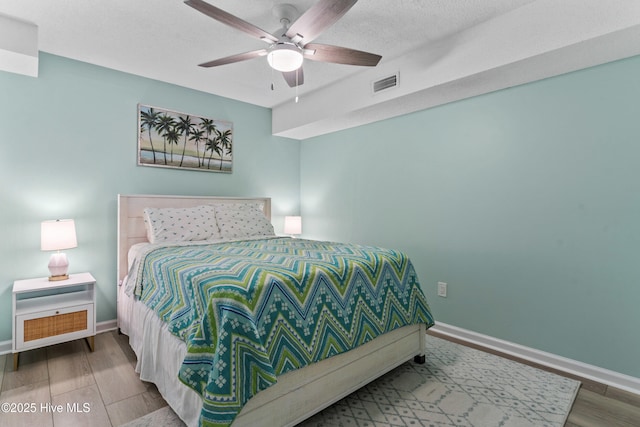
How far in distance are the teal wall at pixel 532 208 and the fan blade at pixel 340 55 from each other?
1.22 meters

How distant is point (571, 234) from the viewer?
2.31 metres

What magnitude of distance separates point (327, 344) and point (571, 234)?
76.6 inches

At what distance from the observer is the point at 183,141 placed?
3496 mm

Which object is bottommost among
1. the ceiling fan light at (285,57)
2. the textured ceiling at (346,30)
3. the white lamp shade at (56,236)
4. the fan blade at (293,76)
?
the white lamp shade at (56,236)

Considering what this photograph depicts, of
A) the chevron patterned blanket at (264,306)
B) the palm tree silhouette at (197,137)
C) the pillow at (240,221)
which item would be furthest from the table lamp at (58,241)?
the palm tree silhouette at (197,137)

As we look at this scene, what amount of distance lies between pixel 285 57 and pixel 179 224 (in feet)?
5.98

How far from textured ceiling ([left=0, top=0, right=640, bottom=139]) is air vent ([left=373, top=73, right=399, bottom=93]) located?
8cm

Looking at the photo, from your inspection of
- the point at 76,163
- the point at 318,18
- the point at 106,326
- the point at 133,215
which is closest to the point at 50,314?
the point at 106,326

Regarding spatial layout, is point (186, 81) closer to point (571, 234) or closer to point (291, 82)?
point (291, 82)

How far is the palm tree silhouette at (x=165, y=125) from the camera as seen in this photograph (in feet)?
10.9

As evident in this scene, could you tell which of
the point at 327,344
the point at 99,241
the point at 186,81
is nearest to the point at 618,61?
the point at 327,344

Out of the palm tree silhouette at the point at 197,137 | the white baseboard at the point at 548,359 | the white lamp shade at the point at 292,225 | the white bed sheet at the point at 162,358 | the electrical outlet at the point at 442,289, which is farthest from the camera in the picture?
the white lamp shade at the point at 292,225

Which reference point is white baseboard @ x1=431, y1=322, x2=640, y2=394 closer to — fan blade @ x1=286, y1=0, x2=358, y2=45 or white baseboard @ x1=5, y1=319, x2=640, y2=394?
white baseboard @ x1=5, y1=319, x2=640, y2=394

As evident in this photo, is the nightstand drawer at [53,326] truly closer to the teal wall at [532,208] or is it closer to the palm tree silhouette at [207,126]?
the palm tree silhouette at [207,126]
